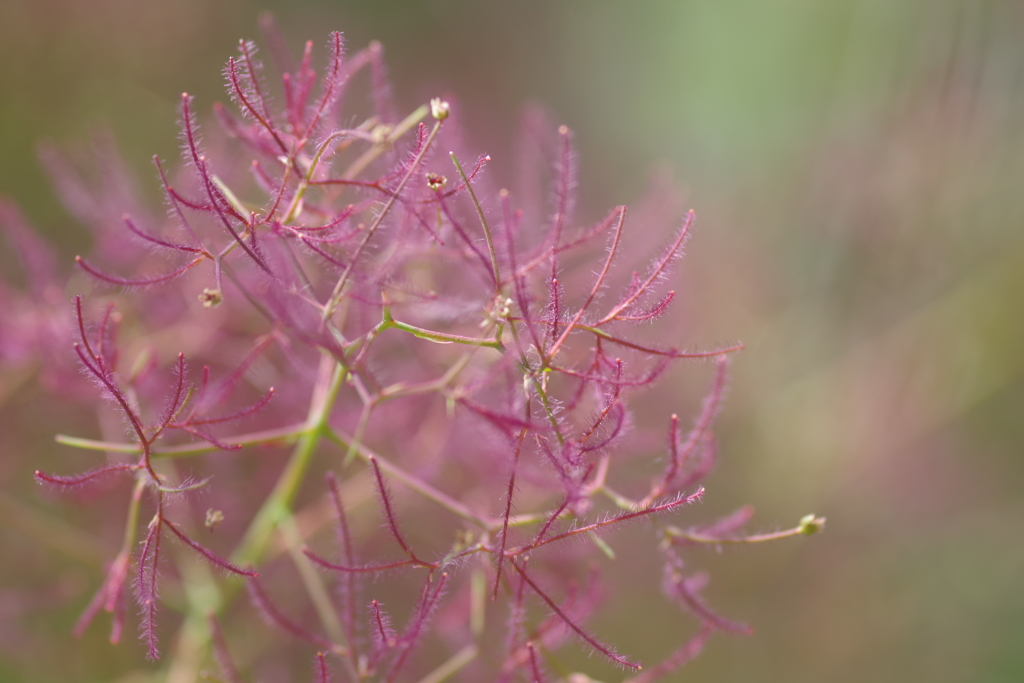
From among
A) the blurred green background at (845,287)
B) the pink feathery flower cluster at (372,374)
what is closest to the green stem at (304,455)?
the pink feathery flower cluster at (372,374)

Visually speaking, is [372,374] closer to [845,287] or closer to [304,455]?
[304,455]

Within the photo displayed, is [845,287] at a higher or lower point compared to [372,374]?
higher

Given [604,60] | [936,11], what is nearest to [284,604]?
[604,60]

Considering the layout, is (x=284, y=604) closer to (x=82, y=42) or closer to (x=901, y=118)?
(x=82, y=42)

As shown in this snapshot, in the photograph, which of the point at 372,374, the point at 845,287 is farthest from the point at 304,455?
the point at 845,287

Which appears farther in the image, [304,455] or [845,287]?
[845,287]

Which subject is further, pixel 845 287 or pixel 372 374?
pixel 845 287
